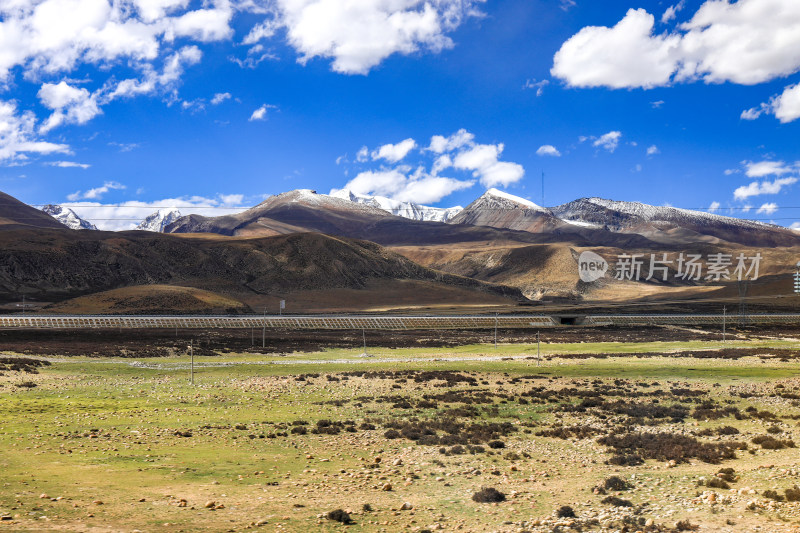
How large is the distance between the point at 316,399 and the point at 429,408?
19.1 feet

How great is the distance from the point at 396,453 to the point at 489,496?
5.38 m

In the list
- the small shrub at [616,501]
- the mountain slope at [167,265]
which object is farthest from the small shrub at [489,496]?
the mountain slope at [167,265]

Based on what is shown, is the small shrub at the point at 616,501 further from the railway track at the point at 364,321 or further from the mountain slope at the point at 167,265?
the mountain slope at the point at 167,265

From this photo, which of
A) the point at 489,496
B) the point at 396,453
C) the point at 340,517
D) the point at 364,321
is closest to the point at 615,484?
the point at 489,496

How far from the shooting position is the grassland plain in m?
14.5

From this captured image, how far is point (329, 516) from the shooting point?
565 inches

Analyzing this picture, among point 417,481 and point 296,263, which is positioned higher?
point 296,263

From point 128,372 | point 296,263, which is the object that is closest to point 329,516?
point 128,372

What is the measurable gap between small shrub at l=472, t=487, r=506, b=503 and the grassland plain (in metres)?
0.05

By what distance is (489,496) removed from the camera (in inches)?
626

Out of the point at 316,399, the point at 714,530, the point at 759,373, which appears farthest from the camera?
the point at 759,373

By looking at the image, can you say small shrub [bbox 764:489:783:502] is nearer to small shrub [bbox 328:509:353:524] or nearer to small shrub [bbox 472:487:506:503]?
small shrub [bbox 472:487:506:503]

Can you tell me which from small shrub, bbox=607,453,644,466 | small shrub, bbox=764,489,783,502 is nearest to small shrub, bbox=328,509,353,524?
small shrub, bbox=607,453,644,466

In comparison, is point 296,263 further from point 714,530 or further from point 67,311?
point 714,530
